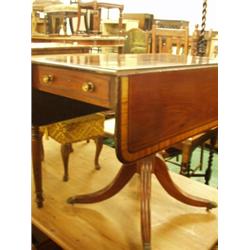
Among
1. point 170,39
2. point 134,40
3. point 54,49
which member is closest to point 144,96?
point 54,49

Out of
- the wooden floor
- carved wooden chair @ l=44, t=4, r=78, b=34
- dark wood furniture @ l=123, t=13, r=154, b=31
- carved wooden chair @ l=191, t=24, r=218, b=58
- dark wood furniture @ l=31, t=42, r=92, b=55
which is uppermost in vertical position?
dark wood furniture @ l=123, t=13, r=154, b=31

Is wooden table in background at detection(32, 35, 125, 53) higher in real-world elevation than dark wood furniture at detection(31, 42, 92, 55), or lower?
higher

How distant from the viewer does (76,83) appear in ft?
3.53

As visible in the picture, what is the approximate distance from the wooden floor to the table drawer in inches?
26.6

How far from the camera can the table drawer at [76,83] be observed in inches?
38.3

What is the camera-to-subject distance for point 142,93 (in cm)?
100

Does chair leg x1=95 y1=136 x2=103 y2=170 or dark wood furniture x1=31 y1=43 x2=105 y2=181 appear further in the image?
chair leg x1=95 y1=136 x2=103 y2=170

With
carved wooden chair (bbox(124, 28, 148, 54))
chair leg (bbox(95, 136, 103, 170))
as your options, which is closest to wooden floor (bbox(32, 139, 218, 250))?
chair leg (bbox(95, 136, 103, 170))

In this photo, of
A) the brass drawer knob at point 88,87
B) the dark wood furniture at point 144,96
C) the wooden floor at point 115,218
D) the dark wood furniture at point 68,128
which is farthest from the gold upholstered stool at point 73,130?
the brass drawer knob at point 88,87

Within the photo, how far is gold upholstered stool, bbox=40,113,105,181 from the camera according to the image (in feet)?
6.00

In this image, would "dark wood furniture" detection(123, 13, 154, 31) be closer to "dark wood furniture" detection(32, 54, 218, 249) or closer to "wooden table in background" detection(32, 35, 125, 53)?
"wooden table in background" detection(32, 35, 125, 53)
